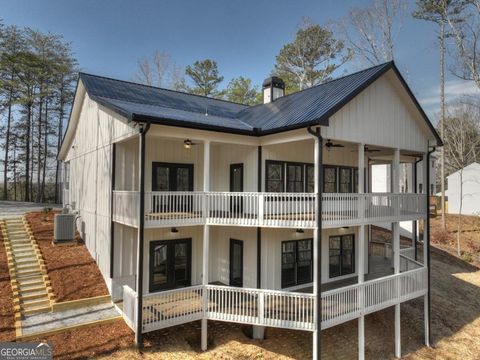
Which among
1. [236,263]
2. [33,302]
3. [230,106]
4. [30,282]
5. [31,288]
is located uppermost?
[230,106]

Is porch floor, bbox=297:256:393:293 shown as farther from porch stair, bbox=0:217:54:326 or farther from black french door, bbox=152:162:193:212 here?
porch stair, bbox=0:217:54:326

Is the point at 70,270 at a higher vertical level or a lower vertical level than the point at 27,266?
lower

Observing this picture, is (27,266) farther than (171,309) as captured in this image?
Yes

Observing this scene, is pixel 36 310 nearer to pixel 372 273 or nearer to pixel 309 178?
pixel 309 178

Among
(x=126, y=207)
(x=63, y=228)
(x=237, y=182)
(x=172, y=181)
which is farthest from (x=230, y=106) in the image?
(x=63, y=228)

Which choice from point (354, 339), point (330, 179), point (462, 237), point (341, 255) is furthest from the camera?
point (462, 237)

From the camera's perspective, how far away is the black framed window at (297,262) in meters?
11.3

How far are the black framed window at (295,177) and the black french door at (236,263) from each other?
2843mm

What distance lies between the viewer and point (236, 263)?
11602mm

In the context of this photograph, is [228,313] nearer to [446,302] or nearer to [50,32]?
[446,302]

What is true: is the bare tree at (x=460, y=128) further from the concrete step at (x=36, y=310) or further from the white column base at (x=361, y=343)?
the concrete step at (x=36, y=310)

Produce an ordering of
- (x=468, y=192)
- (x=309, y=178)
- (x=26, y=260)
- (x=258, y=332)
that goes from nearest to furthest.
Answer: (x=258, y=332), (x=309, y=178), (x=26, y=260), (x=468, y=192)

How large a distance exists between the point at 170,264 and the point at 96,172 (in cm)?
520

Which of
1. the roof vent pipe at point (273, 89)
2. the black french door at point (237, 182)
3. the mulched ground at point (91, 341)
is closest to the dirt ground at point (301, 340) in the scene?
the mulched ground at point (91, 341)
